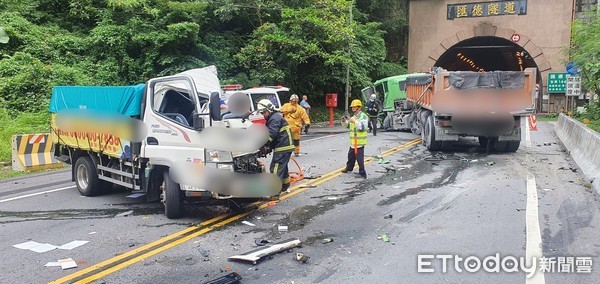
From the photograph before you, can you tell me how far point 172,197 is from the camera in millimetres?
7062

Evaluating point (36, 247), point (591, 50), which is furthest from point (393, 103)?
point (36, 247)

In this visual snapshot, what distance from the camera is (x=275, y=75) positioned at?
23531 millimetres

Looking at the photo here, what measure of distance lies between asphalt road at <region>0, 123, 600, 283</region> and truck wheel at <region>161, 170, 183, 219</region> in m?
0.19

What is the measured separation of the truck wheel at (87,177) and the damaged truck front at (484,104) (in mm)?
9249

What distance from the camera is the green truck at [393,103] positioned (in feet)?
68.4

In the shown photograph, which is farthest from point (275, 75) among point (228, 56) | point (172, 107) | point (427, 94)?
point (172, 107)

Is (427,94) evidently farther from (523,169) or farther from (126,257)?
(126,257)

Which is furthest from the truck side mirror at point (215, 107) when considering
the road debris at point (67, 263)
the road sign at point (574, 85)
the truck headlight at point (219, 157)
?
the road sign at point (574, 85)

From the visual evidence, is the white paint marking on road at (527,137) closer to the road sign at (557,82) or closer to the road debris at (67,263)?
the road sign at (557,82)

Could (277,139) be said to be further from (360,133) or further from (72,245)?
(72,245)

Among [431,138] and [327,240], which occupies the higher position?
[431,138]

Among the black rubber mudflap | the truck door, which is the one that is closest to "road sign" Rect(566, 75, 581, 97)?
the truck door

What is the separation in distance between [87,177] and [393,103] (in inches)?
640

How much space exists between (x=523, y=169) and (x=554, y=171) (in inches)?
25.4
